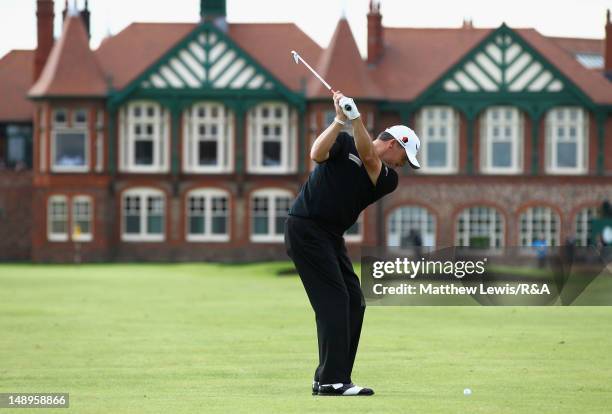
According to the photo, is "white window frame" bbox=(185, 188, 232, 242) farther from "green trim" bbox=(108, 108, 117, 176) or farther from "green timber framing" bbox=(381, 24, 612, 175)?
"green timber framing" bbox=(381, 24, 612, 175)

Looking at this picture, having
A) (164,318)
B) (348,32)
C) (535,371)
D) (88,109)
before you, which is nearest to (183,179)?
(88,109)

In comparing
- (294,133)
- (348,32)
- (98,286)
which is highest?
(348,32)

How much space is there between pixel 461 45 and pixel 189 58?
390 inches

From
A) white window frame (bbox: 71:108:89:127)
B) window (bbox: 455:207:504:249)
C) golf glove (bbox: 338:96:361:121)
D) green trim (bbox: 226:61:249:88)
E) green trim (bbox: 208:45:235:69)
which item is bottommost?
window (bbox: 455:207:504:249)

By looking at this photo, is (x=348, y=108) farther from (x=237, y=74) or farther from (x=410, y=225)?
(x=410, y=225)

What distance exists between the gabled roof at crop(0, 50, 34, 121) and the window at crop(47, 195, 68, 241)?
4.46 metres

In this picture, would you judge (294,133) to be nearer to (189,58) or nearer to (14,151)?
(189,58)

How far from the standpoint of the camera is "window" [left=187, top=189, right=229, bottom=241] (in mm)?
53406

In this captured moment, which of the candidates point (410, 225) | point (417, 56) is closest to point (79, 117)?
point (410, 225)

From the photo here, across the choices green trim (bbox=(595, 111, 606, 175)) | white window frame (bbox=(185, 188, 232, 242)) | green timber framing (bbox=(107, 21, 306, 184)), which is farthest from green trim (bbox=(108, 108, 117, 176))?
green trim (bbox=(595, 111, 606, 175))

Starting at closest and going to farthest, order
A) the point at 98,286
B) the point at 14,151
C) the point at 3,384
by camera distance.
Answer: the point at 3,384
the point at 98,286
the point at 14,151

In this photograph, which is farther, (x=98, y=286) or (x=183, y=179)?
(x=183, y=179)

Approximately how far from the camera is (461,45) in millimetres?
55562

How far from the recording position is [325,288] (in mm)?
10766
